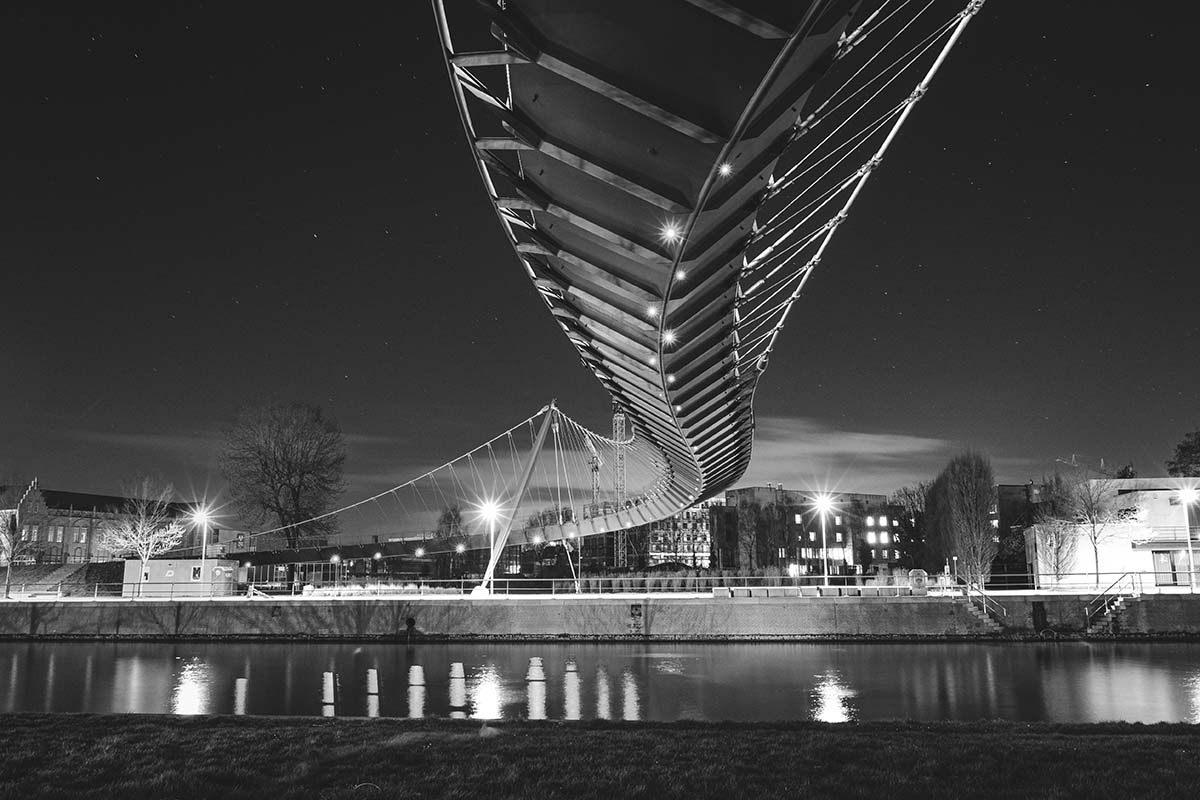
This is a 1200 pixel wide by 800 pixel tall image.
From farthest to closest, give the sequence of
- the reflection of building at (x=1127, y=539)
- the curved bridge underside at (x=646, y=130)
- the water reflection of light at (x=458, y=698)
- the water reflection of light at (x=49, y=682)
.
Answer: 1. the reflection of building at (x=1127, y=539)
2. the water reflection of light at (x=49, y=682)
3. the water reflection of light at (x=458, y=698)
4. the curved bridge underside at (x=646, y=130)

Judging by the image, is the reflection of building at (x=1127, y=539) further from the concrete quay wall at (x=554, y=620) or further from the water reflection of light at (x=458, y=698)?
the water reflection of light at (x=458, y=698)

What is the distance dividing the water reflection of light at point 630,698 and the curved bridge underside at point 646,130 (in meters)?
9.29

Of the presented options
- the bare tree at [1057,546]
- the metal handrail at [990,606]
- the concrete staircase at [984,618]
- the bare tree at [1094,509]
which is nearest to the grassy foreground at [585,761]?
the concrete staircase at [984,618]

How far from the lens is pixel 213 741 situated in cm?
1081

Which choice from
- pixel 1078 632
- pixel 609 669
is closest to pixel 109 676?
pixel 609 669

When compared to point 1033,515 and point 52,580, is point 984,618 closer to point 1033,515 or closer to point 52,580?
point 1033,515

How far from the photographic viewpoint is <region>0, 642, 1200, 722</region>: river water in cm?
1975

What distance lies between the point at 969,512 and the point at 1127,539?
1303cm

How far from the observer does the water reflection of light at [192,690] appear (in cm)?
2061

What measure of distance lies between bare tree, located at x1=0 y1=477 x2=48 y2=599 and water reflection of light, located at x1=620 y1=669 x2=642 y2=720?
43761 mm

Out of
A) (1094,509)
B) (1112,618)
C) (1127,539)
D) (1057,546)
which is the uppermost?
(1094,509)

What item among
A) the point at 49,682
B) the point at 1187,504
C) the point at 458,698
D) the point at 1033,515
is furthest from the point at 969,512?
the point at 49,682

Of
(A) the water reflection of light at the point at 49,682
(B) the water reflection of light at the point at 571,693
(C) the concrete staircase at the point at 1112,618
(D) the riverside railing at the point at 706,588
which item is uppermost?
(D) the riverside railing at the point at 706,588

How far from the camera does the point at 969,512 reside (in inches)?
2539
